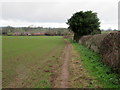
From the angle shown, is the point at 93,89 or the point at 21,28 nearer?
the point at 93,89

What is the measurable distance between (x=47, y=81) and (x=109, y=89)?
105 inches

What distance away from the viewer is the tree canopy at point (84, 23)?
38219 millimetres

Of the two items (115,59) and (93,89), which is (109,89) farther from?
(115,59)

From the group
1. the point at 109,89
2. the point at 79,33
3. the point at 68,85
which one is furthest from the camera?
the point at 79,33

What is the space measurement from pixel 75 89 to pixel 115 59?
10.5ft

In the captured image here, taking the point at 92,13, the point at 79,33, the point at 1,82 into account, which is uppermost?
the point at 92,13

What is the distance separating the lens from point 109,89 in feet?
18.9

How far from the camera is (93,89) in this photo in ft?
19.0

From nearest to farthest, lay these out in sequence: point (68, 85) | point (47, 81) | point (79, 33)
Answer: point (68, 85)
point (47, 81)
point (79, 33)

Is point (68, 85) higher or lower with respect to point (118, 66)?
lower

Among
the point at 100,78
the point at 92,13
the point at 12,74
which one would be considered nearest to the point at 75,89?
the point at 100,78

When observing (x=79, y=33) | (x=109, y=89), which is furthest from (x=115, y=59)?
(x=79, y=33)

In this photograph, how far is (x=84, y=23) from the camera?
38125 millimetres

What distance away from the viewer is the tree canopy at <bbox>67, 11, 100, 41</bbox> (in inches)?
1505
